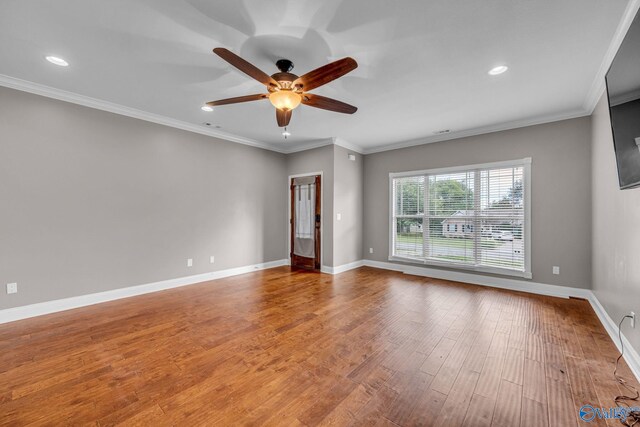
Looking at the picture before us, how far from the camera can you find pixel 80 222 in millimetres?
3502

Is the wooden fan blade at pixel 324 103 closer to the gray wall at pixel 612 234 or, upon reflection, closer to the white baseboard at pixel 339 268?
the gray wall at pixel 612 234

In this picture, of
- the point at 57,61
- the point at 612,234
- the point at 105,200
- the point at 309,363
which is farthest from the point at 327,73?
the point at 105,200

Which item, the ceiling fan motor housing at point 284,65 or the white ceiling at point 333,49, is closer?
the white ceiling at point 333,49

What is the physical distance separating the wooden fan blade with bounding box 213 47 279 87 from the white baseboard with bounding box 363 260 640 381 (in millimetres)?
3727

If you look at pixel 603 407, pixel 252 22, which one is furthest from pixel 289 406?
pixel 252 22

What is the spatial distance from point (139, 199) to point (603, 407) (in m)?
5.40

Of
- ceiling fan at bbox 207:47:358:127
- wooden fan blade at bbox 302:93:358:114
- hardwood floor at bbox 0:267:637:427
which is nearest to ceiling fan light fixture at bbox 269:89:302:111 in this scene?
ceiling fan at bbox 207:47:358:127

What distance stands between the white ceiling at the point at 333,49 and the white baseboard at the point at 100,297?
104 inches

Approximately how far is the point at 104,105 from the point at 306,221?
390 cm

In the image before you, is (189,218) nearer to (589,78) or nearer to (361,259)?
(361,259)

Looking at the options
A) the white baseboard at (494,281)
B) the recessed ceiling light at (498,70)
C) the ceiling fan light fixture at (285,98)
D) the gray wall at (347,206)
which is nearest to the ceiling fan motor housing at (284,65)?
the ceiling fan light fixture at (285,98)

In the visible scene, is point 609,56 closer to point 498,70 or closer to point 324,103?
point 498,70

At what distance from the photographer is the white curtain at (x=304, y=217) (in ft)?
18.9

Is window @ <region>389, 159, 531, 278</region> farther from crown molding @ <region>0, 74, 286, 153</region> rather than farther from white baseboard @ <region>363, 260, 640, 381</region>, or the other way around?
crown molding @ <region>0, 74, 286, 153</region>
